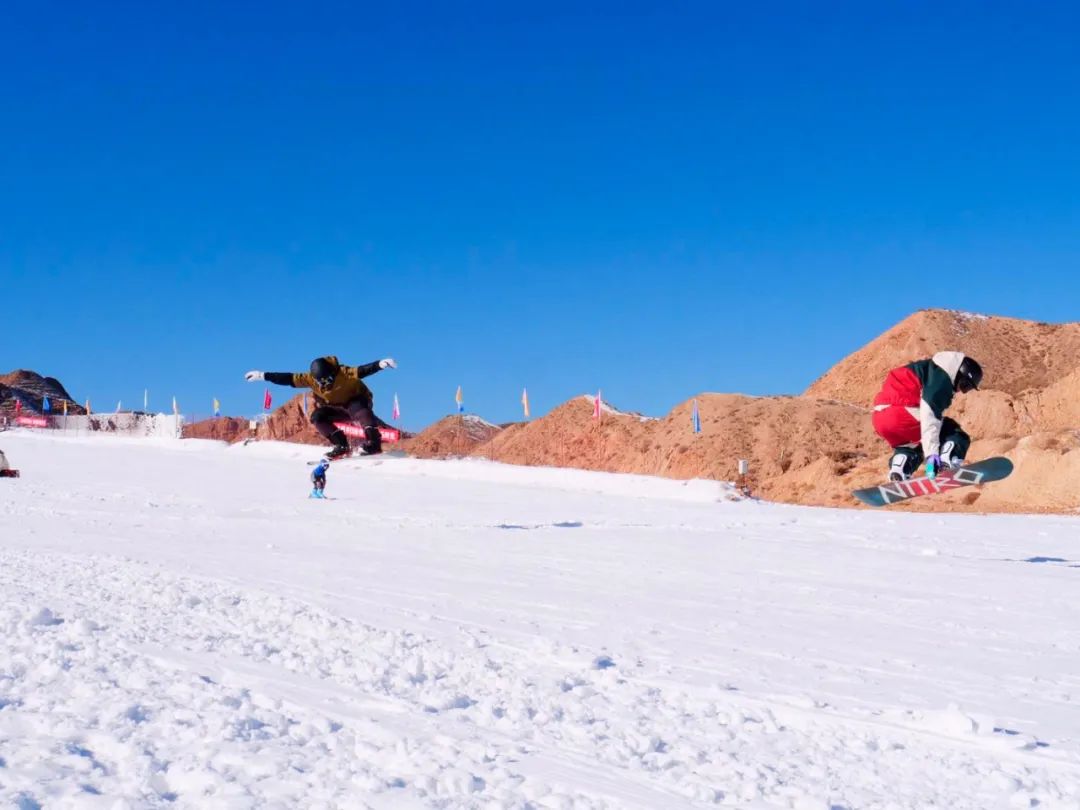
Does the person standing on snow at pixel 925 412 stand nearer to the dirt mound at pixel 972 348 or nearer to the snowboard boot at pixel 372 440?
the snowboard boot at pixel 372 440

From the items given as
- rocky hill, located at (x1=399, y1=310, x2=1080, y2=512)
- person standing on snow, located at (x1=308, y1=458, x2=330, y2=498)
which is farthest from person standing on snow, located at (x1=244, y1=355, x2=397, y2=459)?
rocky hill, located at (x1=399, y1=310, x2=1080, y2=512)

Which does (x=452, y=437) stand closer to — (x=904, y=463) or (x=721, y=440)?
(x=721, y=440)

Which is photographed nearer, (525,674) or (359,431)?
(525,674)

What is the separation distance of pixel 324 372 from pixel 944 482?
9.41 meters

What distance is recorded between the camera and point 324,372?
1563 centimetres

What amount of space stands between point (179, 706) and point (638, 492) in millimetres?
24726

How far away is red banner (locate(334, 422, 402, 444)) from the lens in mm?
15773

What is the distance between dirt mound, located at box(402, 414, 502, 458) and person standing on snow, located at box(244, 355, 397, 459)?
57811 mm

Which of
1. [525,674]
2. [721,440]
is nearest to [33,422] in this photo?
[721,440]

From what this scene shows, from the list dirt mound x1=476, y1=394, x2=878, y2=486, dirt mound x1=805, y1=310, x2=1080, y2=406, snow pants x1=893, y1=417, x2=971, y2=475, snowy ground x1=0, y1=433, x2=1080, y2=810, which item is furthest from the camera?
dirt mound x1=805, y1=310, x2=1080, y2=406

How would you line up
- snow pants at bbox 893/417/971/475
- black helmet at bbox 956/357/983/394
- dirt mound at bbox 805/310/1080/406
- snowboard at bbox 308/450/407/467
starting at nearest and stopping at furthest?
1. black helmet at bbox 956/357/983/394
2. snow pants at bbox 893/417/971/475
3. snowboard at bbox 308/450/407/467
4. dirt mound at bbox 805/310/1080/406

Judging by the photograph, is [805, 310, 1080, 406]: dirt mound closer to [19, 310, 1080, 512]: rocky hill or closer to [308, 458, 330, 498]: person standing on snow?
[19, 310, 1080, 512]: rocky hill

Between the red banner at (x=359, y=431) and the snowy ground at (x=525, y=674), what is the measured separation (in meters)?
2.52

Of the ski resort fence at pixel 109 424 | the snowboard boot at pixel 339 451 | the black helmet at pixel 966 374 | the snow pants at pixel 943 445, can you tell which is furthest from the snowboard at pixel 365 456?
the ski resort fence at pixel 109 424
